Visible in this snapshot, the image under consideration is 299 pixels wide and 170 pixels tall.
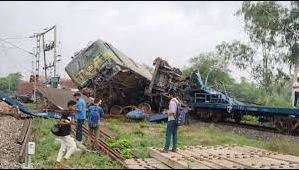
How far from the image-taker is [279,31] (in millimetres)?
37844

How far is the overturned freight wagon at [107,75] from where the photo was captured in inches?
920

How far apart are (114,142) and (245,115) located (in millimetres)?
11174

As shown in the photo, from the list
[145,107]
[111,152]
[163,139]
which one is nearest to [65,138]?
[111,152]

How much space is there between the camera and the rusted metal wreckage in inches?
923

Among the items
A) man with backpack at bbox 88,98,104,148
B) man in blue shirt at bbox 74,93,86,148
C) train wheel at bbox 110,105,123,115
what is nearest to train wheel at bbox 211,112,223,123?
train wheel at bbox 110,105,123,115

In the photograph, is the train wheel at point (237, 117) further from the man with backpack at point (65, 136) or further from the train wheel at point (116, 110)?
the man with backpack at point (65, 136)

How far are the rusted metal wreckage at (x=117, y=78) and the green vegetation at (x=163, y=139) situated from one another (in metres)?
3.77

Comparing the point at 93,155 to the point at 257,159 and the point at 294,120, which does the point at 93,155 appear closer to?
the point at 257,159

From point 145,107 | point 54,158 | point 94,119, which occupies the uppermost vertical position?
point 145,107

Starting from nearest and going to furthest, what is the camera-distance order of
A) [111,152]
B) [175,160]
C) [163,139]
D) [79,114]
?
[175,160] → [111,152] → [79,114] → [163,139]

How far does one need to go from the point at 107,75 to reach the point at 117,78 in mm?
547

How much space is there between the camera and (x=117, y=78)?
931 inches

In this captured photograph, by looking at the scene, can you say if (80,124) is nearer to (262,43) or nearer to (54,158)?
(54,158)

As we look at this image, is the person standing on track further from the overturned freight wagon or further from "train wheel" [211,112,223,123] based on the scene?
"train wheel" [211,112,223,123]
